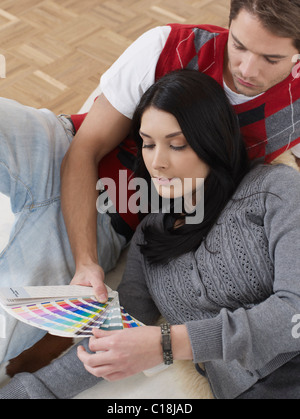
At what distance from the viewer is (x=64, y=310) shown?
1.14m

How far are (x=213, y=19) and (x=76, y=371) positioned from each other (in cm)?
195

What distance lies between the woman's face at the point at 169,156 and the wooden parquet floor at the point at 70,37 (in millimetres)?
1110

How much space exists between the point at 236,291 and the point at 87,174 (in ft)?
1.64

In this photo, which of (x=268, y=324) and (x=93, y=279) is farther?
(x=93, y=279)

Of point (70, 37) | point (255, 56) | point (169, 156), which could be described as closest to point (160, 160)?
point (169, 156)

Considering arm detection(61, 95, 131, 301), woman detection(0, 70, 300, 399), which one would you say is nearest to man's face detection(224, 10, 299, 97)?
woman detection(0, 70, 300, 399)

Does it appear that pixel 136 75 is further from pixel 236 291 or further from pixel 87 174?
pixel 236 291

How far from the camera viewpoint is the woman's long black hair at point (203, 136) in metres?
1.18

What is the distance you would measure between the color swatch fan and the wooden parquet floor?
4.01ft

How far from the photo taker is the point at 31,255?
1348 millimetres

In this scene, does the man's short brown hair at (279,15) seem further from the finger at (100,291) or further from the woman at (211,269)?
the finger at (100,291)

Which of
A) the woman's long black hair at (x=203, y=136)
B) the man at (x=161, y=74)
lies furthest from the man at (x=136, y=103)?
the woman's long black hair at (x=203, y=136)

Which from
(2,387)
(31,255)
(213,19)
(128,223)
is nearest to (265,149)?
(128,223)
